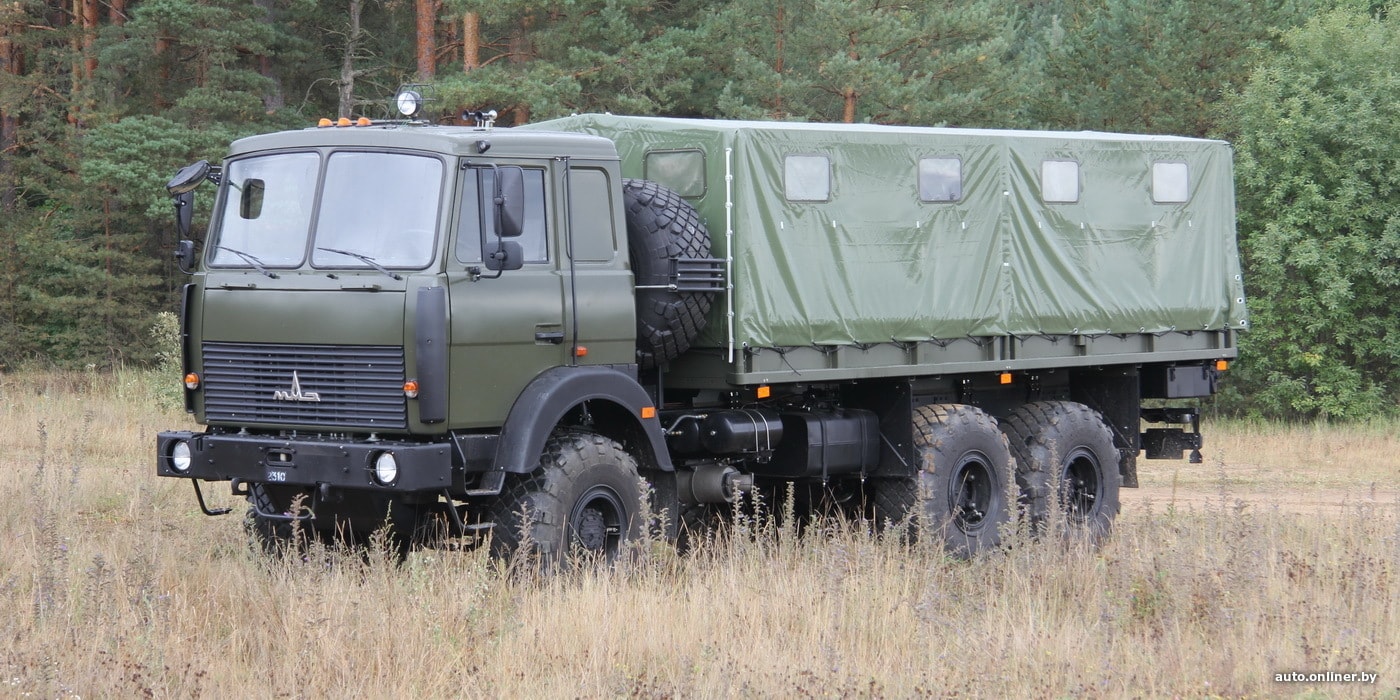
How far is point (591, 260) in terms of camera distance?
9.41 m

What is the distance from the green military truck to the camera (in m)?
8.68

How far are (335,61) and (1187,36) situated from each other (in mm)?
17071

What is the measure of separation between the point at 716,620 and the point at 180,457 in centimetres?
348

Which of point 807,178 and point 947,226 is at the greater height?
point 807,178

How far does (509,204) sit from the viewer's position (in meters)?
8.64

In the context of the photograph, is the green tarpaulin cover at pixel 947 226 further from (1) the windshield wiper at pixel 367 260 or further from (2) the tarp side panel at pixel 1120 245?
(1) the windshield wiper at pixel 367 260

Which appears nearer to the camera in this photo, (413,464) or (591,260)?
(413,464)

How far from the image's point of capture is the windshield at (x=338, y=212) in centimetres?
870

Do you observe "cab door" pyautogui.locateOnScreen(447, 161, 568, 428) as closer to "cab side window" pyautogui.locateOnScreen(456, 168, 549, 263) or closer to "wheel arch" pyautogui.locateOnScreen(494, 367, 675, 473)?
"cab side window" pyautogui.locateOnScreen(456, 168, 549, 263)

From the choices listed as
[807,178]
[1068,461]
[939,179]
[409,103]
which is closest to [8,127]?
[409,103]

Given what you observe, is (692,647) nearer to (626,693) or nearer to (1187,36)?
(626,693)

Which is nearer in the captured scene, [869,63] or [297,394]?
[297,394]

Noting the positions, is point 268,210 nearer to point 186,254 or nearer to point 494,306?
point 186,254

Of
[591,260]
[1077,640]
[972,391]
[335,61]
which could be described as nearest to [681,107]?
[335,61]
